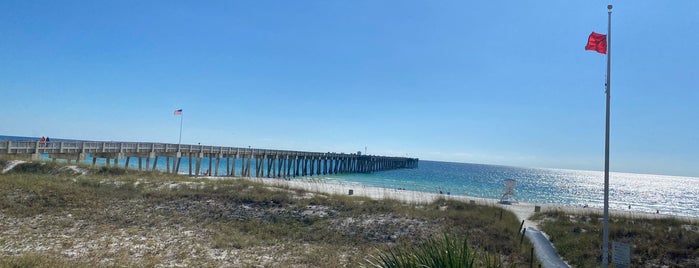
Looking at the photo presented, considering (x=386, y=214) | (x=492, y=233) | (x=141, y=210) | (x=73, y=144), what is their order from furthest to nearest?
1. (x=73, y=144)
2. (x=386, y=214)
3. (x=141, y=210)
4. (x=492, y=233)

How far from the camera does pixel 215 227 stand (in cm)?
1342

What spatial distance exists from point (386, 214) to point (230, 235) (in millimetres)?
6679

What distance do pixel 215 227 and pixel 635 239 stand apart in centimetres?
1414

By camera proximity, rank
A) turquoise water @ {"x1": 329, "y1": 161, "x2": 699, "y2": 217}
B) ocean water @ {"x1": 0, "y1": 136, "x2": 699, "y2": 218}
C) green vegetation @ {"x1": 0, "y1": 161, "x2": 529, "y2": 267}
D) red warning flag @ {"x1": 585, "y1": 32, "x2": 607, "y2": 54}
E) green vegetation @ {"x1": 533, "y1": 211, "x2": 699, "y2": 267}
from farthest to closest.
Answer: turquoise water @ {"x1": 329, "y1": 161, "x2": 699, "y2": 217} → ocean water @ {"x1": 0, "y1": 136, "x2": 699, "y2": 218} → green vegetation @ {"x1": 533, "y1": 211, "x2": 699, "y2": 267} → red warning flag @ {"x1": 585, "y1": 32, "x2": 607, "y2": 54} → green vegetation @ {"x1": 0, "y1": 161, "x2": 529, "y2": 267}

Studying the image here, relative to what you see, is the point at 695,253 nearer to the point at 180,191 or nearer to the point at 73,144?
the point at 180,191

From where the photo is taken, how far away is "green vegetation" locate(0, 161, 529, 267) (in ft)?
32.3

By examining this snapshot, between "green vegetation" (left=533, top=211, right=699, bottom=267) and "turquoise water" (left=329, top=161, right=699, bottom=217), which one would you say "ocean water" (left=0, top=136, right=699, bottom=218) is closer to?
"turquoise water" (left=329, top=161, right=699, bottom=217)

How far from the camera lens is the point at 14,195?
16.0m

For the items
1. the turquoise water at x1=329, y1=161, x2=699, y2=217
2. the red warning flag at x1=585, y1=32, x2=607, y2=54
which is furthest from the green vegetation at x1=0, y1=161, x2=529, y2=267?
the turquoise water at x1=329, y1=161, x2=699, y2=217

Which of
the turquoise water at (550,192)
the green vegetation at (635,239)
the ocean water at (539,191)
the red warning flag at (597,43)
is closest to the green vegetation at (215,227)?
the green vegetation at (635,239)

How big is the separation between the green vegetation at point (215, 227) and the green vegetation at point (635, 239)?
165 cm

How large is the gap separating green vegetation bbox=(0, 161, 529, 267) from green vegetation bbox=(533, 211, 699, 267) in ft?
5.41

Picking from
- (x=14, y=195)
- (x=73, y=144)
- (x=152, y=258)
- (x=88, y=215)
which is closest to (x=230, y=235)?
(x=152, y=258)

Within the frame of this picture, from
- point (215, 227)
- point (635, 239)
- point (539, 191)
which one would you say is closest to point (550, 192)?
point (539, 191)
